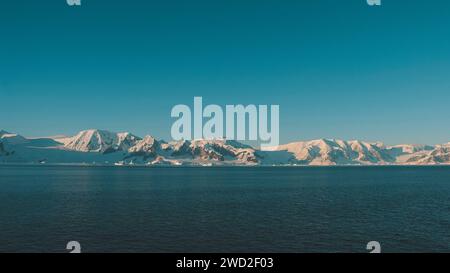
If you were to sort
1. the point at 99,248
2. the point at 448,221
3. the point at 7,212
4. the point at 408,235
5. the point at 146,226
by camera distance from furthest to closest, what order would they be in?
the point at 7,212 → the point at 448,221 → the point at 146,226 → the point at 408,235 → the point at 99,248

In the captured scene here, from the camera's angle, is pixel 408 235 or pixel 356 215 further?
pixel 356 215

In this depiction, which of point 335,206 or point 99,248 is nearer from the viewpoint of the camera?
point 99,248

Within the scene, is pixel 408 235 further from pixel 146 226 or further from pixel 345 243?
pixel 146 226

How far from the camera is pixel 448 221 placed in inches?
2830
